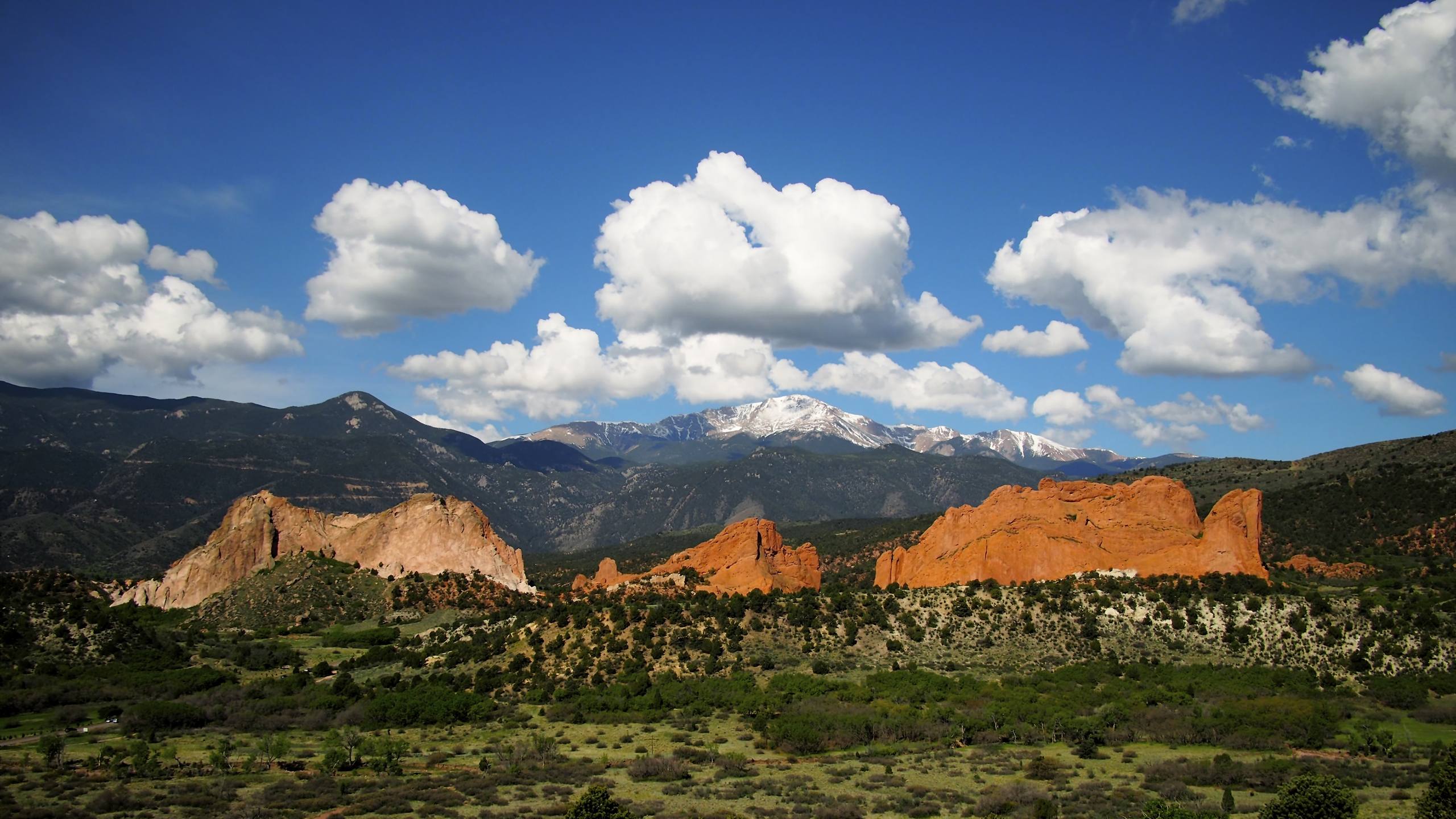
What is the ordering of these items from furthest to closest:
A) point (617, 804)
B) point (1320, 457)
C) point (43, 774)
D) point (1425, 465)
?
point (1320, 457), point (1425, 465), point (43, 774), point (617, 804)

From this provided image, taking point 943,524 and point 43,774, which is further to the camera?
point 943,524

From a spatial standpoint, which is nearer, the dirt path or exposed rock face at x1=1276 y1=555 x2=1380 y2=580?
the dirt path

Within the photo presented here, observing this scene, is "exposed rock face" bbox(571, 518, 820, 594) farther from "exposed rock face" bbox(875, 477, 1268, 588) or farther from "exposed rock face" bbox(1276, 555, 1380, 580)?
"exposed rock face" bbox(1276, 555, 1380, 580)

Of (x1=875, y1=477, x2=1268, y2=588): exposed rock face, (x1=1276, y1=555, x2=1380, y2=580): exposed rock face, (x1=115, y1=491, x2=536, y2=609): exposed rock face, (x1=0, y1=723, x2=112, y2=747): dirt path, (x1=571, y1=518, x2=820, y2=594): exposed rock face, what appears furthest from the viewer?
(x1=115, y1=491, x2=536, y2=609): exposed rock face

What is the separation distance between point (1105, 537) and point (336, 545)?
288ft

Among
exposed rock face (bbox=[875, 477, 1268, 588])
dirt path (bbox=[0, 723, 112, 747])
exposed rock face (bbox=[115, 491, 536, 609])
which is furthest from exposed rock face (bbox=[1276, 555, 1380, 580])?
dirt path (bbox=[0, 723, 112, 747])

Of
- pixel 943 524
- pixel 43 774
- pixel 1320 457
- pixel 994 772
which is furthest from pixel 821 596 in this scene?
pixel 1320 457

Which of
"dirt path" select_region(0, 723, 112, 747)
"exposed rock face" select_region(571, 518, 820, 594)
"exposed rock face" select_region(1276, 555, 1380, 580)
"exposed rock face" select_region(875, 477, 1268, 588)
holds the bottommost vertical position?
"dirt path" select_region(0, 723, 112, 747)

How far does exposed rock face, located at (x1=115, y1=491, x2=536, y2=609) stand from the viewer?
9975cm

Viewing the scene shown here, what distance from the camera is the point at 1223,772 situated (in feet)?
124

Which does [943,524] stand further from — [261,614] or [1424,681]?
[261,614]

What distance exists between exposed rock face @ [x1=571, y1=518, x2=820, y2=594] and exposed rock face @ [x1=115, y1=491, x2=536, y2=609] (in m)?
14.5

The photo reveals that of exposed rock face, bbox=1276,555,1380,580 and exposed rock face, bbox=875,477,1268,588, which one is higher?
exposed rock face, bbox=875,477,1268,588

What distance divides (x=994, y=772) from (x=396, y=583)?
79026 millimetres
